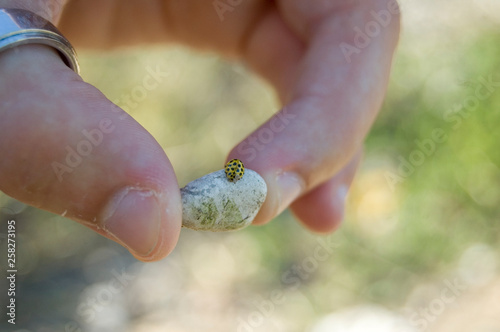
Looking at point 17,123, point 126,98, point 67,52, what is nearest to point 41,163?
point 17,123

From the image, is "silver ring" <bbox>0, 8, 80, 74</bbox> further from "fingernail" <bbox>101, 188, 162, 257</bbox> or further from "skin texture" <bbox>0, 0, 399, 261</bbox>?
"fingernail" <bbox>101, 188, 162, 257</bbox>

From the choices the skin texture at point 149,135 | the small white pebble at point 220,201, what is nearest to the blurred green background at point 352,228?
the skin texture at point 149,135

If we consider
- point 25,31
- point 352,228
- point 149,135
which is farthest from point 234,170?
point 352,228

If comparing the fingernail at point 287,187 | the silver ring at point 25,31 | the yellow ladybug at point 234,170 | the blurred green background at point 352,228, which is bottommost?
the blurred green background at point 352,228

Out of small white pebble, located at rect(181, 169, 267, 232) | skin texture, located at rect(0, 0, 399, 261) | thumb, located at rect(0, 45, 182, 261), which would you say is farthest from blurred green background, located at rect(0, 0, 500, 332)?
thumb, located at rect(0, 45, 182, 261)

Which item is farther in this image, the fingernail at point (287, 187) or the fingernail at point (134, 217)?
the fingernail at point (287, 187)

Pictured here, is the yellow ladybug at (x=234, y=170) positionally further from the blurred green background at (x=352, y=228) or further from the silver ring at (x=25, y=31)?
the blurred green background at (x=352, y=228)

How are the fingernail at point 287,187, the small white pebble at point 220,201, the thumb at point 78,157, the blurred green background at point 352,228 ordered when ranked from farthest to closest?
the blurred green background at point 352,228 < the fingernail at point 287,187 < the small white pebble at point 220,201 < the thumb at point 78,157

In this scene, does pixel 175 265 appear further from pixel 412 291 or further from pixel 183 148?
pixel 412 291
